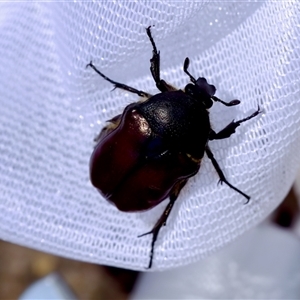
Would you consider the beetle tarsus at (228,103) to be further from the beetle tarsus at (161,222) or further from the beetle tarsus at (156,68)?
the beetle tarsus at (161,222)

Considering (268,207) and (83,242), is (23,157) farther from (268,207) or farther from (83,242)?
(268,207)

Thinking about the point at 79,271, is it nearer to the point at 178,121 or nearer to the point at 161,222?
the point at 161,222

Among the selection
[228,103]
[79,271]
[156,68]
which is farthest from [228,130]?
[79,271]

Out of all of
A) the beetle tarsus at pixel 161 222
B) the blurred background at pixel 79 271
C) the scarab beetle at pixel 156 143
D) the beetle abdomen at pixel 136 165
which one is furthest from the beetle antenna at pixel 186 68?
the blurred background at pixel 79 271

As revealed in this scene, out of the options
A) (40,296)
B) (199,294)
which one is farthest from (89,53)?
(199,294)

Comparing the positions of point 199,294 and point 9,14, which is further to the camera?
point 199,294

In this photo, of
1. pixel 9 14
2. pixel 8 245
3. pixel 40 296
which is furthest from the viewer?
pixel 8 245
